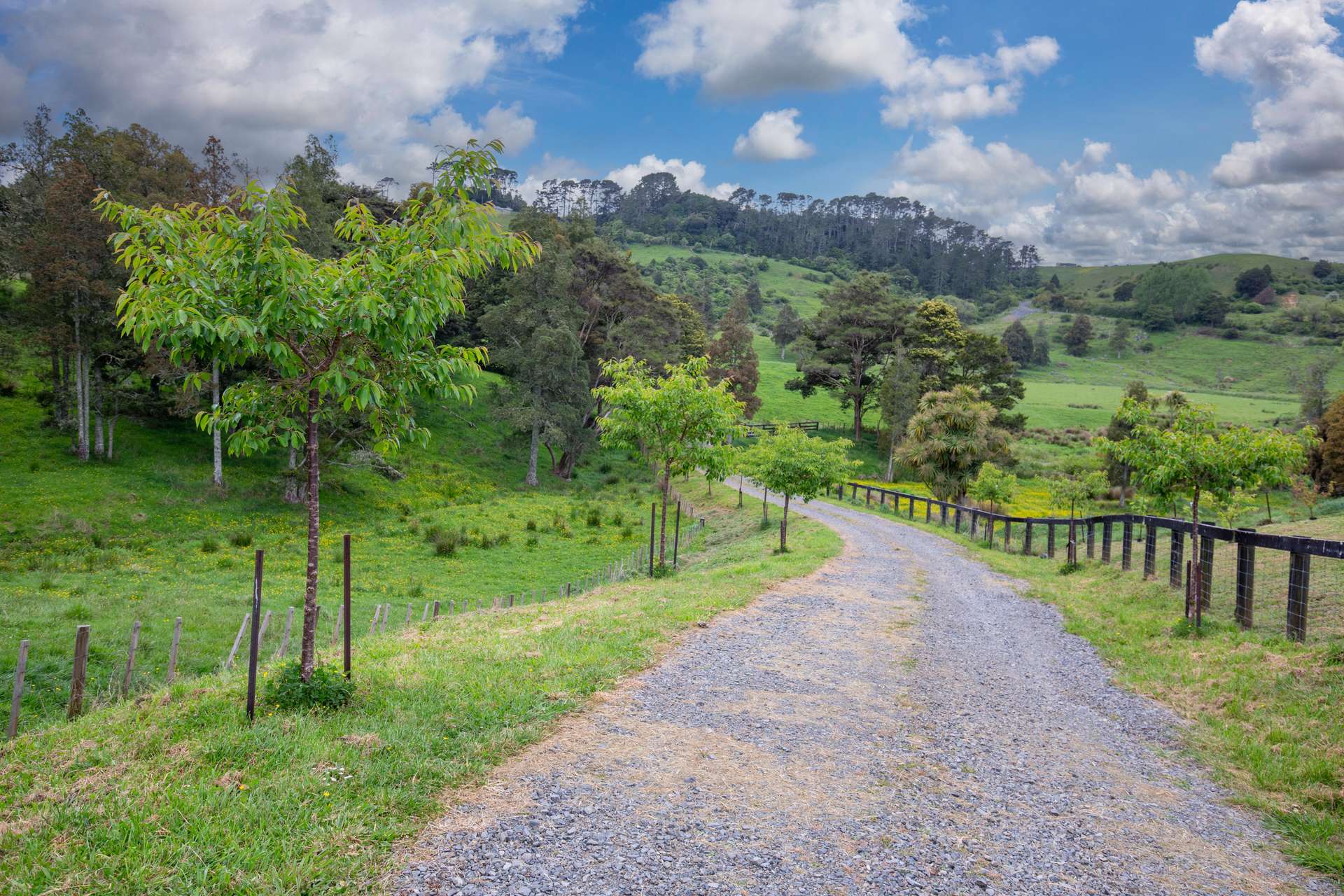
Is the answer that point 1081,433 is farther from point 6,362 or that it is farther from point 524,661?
point 6,362

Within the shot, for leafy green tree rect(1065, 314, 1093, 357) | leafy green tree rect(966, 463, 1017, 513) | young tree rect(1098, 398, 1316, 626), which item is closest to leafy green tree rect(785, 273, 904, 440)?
leafy green tree rect(966, 463, 1017, 513)

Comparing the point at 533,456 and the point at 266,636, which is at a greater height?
the point at 533,456

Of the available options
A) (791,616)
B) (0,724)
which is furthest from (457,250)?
(0,724)

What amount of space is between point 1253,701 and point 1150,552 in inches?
327

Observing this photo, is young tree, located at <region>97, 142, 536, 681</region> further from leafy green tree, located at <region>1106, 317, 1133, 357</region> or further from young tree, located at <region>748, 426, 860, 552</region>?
leafy green tree, located at <region>1106, 317, 1133, 357</region>

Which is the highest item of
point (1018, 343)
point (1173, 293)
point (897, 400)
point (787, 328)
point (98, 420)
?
point (1173, 293)

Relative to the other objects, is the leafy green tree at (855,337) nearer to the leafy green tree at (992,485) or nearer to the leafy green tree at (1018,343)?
the leafy green tree at (992,485)

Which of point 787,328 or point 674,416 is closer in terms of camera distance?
point 674,416

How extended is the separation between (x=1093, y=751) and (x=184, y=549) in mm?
25565

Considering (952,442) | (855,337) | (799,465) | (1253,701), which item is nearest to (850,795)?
(1253,701)

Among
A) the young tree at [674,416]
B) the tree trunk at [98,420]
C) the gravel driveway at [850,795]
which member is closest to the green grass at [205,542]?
the tree trunk at [98,420]

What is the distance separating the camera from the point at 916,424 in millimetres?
41625

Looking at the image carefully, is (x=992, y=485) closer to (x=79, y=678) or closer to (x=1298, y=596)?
(x=1298, y=596)

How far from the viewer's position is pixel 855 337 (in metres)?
63.5
